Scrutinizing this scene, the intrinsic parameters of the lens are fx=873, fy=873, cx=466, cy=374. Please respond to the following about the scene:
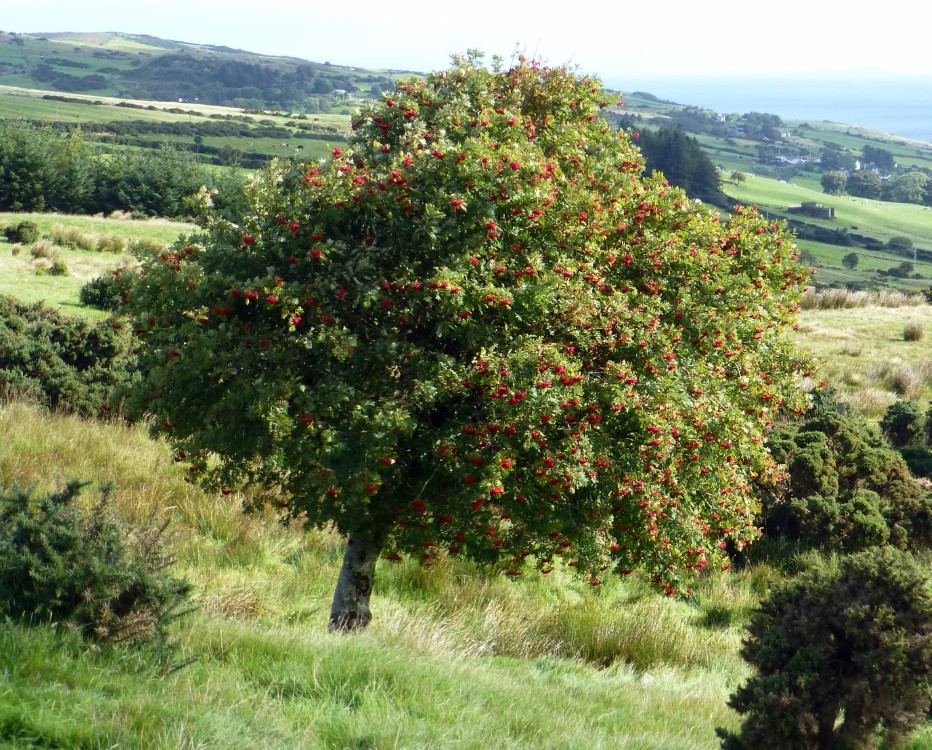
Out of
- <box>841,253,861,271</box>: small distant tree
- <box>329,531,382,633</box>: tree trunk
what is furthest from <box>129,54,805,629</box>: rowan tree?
<box>841,253,861,271</box>: small distant tree

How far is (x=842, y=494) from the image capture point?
14531 mm

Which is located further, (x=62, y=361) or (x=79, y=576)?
(x=62, y=361)

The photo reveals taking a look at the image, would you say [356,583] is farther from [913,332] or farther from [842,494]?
[913,332]

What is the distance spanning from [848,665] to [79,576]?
489cm

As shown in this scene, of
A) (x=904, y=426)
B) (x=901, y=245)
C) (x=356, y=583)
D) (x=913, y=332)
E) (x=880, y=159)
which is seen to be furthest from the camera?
(x=880, y=159)

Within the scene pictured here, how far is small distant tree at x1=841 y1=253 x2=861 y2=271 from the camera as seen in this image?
87637mm

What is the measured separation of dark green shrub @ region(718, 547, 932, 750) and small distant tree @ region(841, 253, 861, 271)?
8892 centimetres

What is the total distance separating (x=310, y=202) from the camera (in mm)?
7289

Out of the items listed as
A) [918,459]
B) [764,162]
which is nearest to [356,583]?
[918,459]

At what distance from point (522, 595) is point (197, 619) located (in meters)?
5.23

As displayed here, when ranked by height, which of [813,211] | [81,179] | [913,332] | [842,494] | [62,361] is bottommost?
[842,494]

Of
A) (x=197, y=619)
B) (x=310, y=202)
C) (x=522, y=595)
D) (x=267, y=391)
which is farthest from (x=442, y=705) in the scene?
(x=522, y=595)

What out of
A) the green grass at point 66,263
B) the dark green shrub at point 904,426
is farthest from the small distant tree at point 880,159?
the dark green shrub at point 904,426

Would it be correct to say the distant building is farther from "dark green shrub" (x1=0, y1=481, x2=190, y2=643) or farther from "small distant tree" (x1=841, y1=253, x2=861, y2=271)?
"dark green shrub" (x1=0, y1=481, x2=190, y2=643)
